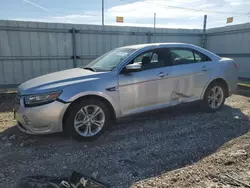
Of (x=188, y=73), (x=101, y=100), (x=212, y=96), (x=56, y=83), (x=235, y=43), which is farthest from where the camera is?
(x=235, y=43)

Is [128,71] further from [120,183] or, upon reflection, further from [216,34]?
[216,34]

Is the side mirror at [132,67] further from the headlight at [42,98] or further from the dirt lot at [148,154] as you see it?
the headlight at [42,98]

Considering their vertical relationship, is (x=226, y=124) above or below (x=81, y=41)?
below

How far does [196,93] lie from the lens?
4.65 metres

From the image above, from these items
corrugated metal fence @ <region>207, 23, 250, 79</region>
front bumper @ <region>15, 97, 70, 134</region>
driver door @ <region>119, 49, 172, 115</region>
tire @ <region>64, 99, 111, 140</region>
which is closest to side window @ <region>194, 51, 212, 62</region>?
driver door @ <region>119, 49, 172, 115</region>

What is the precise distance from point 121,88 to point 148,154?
125 centimetres

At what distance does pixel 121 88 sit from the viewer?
3.79 metres

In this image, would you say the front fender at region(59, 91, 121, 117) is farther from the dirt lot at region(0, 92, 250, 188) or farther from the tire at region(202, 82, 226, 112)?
the tire at region(202, 82, 226, 112)

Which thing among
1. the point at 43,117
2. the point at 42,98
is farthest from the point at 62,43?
the point at 43,117

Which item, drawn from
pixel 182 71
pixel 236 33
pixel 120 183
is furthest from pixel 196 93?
pixel 236 33

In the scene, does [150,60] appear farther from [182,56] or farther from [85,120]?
[85,120]

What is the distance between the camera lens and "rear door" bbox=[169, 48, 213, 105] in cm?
437

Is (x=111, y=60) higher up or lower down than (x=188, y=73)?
higher up

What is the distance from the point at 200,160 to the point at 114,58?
249 cm
